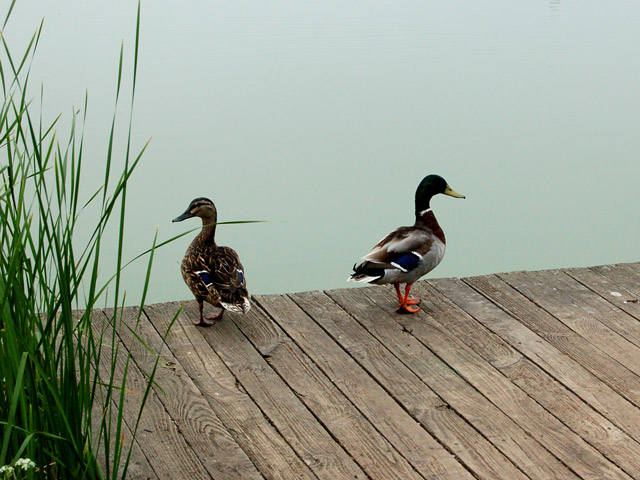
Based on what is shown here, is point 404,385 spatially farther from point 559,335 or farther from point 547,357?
point 559,335

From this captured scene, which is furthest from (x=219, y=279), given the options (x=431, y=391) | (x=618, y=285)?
(x=618, y=285)

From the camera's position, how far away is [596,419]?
3543 millimetres

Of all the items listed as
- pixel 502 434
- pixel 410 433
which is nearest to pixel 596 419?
pixel 502 434

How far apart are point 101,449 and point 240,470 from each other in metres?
Result: 0.47

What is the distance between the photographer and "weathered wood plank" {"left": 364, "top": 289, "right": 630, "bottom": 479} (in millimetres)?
3258

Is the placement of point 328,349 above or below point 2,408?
below

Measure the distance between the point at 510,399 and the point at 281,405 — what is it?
88 centimetres

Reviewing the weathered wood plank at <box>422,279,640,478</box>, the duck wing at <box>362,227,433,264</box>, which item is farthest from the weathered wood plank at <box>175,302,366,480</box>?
the weathered wood plank at <box>422,279,640,478</box>

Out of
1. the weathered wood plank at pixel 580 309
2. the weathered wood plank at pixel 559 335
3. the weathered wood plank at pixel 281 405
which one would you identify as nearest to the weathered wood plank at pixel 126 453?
the weathered wood plank at pixel 281 405

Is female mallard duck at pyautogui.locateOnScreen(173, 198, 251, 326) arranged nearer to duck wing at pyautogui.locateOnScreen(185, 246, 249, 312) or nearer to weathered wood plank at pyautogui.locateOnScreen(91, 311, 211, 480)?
duck wing at pyautogui.locateOnScreen(185, 246, 249, 312)

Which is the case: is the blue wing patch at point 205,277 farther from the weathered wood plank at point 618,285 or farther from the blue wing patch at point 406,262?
the weathered wood plank at point 618,285

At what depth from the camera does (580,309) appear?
4.55 m

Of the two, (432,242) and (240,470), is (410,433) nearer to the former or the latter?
(240,470)

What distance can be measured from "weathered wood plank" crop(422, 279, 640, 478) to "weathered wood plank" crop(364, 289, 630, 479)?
0.04 m
